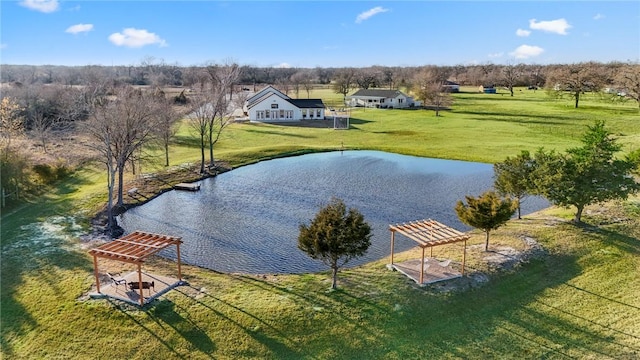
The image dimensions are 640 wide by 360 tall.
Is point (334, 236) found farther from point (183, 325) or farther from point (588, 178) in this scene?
point (588, 178)

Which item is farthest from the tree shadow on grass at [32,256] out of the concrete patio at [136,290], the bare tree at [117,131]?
the bare tree at [117,131]

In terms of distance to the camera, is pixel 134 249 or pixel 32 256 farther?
pixel 32 256

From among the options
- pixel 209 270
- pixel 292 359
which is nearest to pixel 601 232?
pixel 292 359

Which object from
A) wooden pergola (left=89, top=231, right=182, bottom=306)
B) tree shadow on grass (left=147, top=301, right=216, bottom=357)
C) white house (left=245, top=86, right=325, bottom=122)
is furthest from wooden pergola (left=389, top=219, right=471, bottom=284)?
white house (left=245, top=86, right=325, bottom=122)

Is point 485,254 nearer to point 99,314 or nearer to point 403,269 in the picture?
point 403,269

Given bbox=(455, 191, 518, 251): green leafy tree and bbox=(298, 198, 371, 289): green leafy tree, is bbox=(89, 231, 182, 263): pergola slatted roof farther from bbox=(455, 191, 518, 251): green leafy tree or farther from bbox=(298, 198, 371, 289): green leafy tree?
bbox=(455, 191, 518, 251): green leafy tree

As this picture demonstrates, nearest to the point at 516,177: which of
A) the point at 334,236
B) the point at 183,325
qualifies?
the point at 334,236
